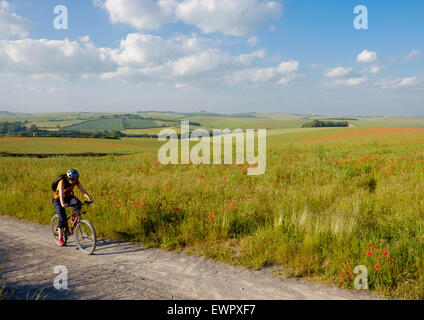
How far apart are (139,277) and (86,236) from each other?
2.24 metres

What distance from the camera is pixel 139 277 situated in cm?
480

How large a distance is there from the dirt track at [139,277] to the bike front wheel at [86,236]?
0.17m

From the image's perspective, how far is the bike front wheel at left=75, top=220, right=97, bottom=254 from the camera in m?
5.99

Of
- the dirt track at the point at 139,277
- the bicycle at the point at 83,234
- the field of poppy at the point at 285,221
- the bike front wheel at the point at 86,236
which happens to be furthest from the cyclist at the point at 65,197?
the field of poppy at the point at 285,221

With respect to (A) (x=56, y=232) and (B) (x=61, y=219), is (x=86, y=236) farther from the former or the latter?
(A) (x=56, y=232)

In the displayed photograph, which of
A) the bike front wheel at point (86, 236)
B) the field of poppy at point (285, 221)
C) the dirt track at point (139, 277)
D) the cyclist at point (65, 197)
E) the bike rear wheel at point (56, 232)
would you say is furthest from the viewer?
the bike rear wheel at point (56, 232)

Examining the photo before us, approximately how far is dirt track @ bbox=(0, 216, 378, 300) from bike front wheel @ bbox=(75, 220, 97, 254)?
0.17 meters

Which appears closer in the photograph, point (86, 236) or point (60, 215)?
point (86, 236)

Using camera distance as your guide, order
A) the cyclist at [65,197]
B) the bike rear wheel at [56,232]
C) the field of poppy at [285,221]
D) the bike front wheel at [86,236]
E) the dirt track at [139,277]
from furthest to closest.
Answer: the bike rear wheel at [56,232], the cyclist at [65,197], the bike front wheel at [86,236], the field of poppy at [285,221], the dirt track at [139,277]

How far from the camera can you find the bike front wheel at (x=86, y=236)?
236 inches

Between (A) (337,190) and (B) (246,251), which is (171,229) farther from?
(A) (337,190)

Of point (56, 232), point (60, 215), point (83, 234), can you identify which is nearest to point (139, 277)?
point (83, 234)

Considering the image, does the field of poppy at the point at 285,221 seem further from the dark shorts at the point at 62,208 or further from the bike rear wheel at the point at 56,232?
the dark shorts at the point at 62,208
